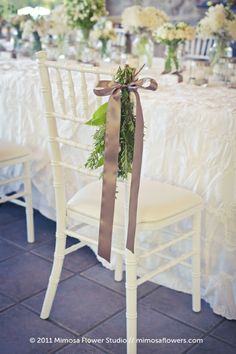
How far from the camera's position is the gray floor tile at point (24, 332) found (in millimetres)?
1729

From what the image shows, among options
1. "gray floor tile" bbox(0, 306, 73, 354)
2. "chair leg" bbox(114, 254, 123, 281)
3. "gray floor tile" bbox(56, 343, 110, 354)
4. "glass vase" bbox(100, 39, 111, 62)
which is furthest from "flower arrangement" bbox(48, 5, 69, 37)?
"gray floor tile" bbox(56, 343, 110, 354)

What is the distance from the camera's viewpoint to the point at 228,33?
2.39 m

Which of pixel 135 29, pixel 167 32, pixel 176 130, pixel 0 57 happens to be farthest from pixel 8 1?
pixel 176 130

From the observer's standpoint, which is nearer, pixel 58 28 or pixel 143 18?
pixel 143 18

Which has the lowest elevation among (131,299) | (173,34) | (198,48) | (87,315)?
(87,315)

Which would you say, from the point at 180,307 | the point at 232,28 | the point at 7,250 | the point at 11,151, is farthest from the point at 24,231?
the point at 232,28

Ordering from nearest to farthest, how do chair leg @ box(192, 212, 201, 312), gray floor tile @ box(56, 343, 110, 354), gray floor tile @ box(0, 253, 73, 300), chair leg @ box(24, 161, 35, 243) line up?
gray floor tile @ box(56, 343, 110, 354) < chair leg @ box(192, 212, 201, 312) < gray floor tile @ box(0, 253, 73, 300) < chair leg @ box(24, 161, 35, 243)

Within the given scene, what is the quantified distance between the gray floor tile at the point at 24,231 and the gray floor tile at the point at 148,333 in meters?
0.73

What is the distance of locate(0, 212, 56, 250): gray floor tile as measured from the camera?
2504mm

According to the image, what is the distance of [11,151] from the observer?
2.34 m

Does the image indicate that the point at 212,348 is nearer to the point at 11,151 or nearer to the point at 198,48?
the point at 11,151

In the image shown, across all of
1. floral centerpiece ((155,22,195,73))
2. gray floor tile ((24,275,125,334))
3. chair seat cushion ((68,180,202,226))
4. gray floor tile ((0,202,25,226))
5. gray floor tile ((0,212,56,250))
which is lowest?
gray floor tile ((0,202,25,226))

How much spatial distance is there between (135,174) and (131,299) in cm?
41

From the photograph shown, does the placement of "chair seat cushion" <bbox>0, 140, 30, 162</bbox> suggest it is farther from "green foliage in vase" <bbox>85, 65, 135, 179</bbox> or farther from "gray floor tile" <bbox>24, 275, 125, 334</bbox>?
"green foliage in vase" <bbox>85, 65, 135, 179</bbox>
